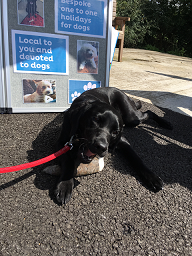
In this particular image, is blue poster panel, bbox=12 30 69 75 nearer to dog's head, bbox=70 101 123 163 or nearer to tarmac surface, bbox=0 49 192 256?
tarmac surface, bbox=0 49 192 256

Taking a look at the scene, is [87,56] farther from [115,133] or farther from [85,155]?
[85,155]

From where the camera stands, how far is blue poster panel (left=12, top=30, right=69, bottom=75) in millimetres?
3158

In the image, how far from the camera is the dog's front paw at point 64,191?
175 cm

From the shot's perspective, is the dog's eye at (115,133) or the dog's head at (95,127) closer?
the dog's head at (95,127)

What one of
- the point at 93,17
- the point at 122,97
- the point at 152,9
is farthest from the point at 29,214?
the point at 152,9

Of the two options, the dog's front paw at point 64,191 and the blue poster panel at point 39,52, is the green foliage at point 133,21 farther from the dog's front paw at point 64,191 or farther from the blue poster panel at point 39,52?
the dog's front paw at point 64,191

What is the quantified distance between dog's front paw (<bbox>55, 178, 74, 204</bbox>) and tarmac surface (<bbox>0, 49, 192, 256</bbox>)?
0.15 ft

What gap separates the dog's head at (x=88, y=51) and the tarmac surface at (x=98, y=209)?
150 centimetres

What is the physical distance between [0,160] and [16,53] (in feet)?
5.47

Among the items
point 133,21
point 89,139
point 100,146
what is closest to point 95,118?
point 89,139

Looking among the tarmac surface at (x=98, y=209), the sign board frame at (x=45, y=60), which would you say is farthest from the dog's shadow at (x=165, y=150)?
the sign board frame at (x=45, y=60)

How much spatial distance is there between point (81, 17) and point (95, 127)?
7.08ft

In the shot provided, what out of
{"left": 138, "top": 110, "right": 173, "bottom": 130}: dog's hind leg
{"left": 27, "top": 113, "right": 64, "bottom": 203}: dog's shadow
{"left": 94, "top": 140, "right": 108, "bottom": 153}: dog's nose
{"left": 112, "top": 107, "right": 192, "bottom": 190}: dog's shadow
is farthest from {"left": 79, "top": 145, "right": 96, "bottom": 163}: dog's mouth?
{"left": 138, "top": 110, "right": 173, "bottom": 130}: dog's hind leg

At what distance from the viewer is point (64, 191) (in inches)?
71.4
